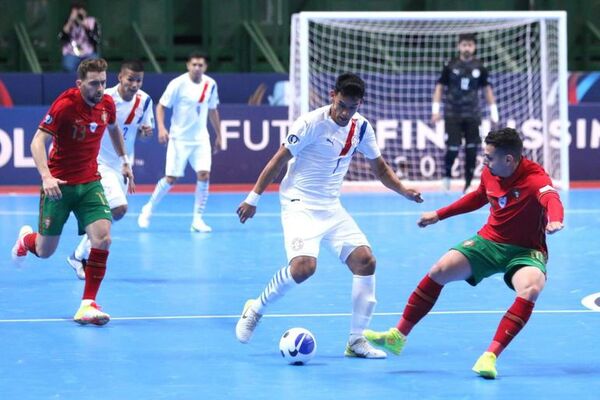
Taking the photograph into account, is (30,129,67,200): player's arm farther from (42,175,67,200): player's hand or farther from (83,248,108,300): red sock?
(83,248,108,300): red sock

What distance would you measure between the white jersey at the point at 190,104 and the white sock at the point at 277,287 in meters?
7.06

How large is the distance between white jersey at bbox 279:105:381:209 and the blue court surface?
965 mm

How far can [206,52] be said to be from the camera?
24.7 meters

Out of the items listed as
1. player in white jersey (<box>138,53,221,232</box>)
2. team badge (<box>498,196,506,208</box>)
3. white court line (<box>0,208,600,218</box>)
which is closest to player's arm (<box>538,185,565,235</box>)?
team badge (<box>498,196,506,208</box>)

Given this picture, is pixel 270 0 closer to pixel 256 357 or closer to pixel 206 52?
pixel 206 52

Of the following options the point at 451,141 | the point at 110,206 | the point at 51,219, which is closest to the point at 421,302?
the point at 51,219

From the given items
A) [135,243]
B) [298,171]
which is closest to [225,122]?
[135,243]

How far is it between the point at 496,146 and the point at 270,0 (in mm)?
18328

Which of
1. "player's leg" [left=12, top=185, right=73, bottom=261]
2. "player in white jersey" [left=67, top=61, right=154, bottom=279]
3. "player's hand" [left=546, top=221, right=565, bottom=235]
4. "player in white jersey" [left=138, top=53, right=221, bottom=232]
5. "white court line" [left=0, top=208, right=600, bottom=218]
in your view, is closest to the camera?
"player's hand" [left=546, top=221, right=565, bottom=235]

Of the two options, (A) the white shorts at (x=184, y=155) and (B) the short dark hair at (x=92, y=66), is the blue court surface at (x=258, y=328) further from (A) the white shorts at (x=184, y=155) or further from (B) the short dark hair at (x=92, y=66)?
(B) the short dark hair at (x=92, y=66)

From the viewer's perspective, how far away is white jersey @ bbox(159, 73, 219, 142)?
1438 cm

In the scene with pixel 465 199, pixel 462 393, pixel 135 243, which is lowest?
pixel 135 243

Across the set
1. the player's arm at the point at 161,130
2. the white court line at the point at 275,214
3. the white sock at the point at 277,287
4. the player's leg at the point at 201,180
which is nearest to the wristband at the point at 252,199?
the white sock at the point at 277,287

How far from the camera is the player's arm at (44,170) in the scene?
802 cm
